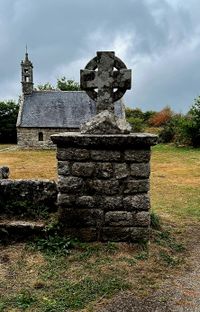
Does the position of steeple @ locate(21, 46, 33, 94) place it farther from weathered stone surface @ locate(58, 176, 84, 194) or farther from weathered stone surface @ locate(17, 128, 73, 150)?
weathered stone surface @ locate(58, 176, 84, 194)

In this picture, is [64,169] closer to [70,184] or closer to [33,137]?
[70,184]

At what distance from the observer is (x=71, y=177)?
5828 millimetres

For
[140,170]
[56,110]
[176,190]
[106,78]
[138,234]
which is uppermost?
[56,110]

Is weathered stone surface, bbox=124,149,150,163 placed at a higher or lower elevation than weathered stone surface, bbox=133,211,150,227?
higher

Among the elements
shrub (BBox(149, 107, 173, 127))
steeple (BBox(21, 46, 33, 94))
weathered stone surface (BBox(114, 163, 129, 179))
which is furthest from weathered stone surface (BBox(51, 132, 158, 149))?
shrub (BBox(149, 107, 173, 127))

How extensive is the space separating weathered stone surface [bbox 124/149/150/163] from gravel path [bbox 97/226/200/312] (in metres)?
1.67

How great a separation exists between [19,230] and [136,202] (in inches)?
69.9

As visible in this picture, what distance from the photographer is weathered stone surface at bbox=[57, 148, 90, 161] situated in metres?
5.78

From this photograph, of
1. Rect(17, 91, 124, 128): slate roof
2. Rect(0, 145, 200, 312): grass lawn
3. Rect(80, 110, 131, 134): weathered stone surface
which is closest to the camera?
Rect(0, 145, 200, 312): grass lawn

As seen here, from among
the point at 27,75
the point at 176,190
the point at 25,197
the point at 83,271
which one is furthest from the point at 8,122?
the point at 83,271

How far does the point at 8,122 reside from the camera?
4450cm

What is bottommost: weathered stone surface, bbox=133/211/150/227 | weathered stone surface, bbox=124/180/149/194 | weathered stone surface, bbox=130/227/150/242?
weathered stone surface, bbox=130/227/150/242

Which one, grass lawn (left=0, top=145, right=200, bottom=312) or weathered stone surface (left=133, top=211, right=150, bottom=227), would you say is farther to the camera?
weathered stone surface (left=133, top=211, right=150, bottom=227)

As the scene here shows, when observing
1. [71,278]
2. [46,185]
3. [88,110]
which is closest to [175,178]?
[46,185]
